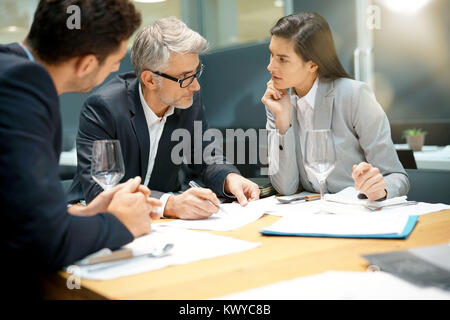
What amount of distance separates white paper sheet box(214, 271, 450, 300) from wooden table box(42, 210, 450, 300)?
4cm

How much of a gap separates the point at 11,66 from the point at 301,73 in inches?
57.1

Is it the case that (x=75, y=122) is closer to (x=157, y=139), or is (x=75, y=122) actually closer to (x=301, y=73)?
(x=157, y=139)

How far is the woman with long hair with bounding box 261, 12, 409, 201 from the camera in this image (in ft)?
6.00

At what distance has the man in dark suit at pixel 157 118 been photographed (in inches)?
70.9

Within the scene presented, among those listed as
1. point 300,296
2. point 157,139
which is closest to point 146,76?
point 157,139

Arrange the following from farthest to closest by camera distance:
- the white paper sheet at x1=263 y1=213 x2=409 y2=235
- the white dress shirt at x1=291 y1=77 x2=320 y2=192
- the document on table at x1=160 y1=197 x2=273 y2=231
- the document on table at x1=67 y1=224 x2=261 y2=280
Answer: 1. the white dress shirt at x1=291 y1=77 x2=320 y2=192
2. the document on table at x1=160 y1=197 x2=273 y2=231
3. the white paper sheet at x1=263 y1=213 x2=409 y2=235
4. the document on table at x1=67 y1=224 x2=261 y2=280

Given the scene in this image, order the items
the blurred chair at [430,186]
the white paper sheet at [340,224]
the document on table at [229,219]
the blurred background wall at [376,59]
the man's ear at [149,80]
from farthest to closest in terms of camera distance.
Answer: the blurred background wall at [376,59]
the man's ear at [149,80]
the blurred chair at [430,186]
the document on table at [229,219]
the white paper sheet at [340,224]

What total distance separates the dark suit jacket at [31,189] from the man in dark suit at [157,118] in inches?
29.0

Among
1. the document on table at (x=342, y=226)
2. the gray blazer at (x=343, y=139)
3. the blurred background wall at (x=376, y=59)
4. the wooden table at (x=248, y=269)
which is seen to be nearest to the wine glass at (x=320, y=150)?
the document on table at (x=342, y=226)

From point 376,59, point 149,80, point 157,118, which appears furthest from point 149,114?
point 376,59

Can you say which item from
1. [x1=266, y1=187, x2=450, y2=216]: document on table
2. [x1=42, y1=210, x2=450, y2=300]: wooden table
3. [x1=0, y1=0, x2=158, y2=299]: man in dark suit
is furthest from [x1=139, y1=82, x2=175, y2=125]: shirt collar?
[x1=42, y1=210, x2=450, y2=300]: wooden table

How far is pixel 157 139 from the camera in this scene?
201 cm

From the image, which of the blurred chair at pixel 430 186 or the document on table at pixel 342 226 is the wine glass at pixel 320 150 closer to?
the document on table at pixel 342 226

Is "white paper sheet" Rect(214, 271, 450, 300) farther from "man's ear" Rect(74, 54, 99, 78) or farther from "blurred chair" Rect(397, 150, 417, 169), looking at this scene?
"blurred chair" Rect(397, 150, 417, 169)
